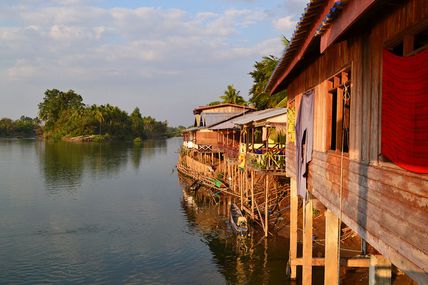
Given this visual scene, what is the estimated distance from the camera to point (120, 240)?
74.7ft

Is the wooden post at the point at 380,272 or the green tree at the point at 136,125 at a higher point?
the green tree at the point at 136,125

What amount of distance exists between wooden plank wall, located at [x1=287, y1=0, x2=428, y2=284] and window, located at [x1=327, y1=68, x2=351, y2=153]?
0.59ft

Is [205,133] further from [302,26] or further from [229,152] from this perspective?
[302,26]

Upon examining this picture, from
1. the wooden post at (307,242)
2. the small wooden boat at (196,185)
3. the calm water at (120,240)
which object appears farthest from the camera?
the small wooden boat at (196,185)

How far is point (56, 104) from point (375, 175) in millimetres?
143375

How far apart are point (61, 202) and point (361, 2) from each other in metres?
33.2

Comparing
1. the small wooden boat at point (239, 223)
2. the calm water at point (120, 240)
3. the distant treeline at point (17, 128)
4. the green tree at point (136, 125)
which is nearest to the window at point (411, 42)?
the calm water at point (120, 240)

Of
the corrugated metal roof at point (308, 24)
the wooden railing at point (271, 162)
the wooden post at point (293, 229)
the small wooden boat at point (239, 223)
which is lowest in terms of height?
the small wooden boat at point (239, 223)

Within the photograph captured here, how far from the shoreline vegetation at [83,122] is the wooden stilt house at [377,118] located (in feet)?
381

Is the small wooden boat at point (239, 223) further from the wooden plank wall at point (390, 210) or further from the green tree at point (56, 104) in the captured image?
the green tree at point (56, 104)

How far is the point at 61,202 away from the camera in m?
33.2

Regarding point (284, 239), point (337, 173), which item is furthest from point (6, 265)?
point (337, 173)

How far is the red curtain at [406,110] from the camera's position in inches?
163

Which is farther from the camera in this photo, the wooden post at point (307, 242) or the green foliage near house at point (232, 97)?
the green foliage near house at point (232, 97)
